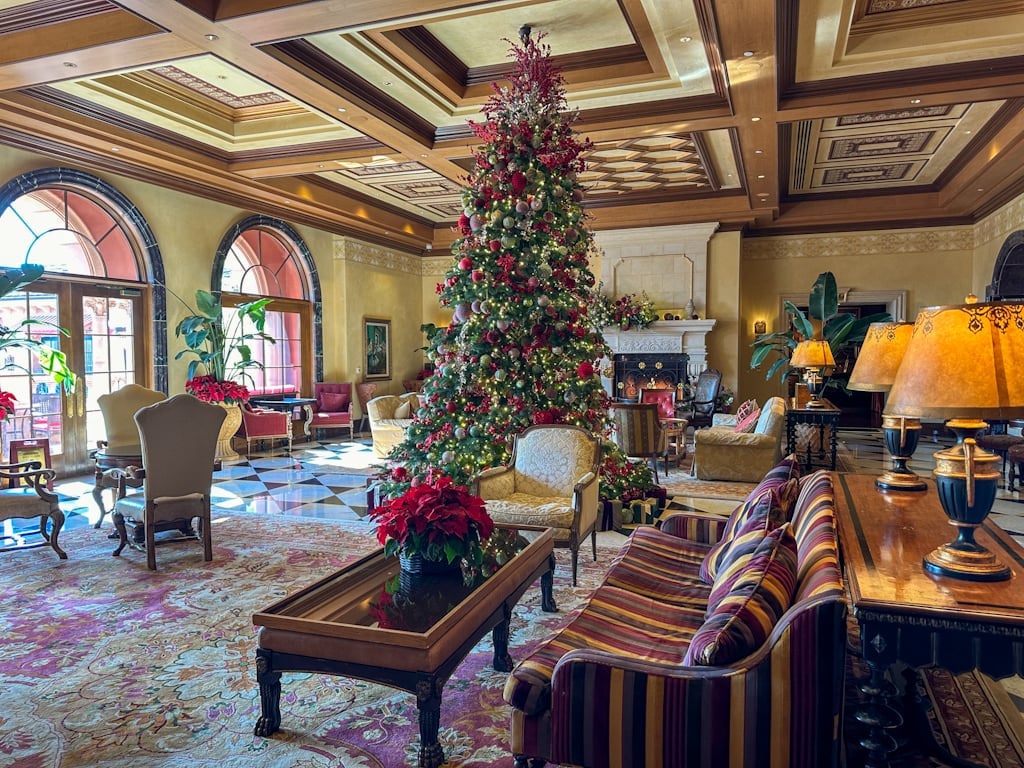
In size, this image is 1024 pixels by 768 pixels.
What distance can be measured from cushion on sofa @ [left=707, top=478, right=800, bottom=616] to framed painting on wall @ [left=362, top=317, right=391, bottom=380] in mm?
10003

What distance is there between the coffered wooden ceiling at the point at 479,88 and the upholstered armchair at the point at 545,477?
2.85 metres

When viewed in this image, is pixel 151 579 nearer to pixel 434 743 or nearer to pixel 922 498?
pixel 434 743

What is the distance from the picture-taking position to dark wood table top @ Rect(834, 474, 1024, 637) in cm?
162

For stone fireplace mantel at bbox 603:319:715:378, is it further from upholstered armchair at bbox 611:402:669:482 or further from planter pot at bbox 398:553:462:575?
planter pot at bbox 398:553:462:575

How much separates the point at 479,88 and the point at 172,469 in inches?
174

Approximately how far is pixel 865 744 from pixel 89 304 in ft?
27.9

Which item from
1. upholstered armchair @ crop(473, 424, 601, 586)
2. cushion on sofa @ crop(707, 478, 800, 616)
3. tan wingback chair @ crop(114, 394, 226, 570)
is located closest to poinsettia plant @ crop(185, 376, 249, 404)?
tan wingback chair @ crop(114, 394, 226, 570)

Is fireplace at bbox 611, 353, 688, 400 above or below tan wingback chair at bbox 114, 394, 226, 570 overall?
above

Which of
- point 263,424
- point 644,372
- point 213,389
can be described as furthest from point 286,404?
point 644,372

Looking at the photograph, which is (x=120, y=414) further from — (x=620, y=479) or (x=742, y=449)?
(x=742, y=449)

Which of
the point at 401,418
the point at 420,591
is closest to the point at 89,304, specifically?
the point at 401,418

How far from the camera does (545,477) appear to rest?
471 cm

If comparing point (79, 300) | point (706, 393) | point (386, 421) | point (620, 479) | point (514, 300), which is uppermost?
point (79, 300)

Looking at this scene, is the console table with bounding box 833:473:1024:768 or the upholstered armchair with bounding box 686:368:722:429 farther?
the upholstered armchair with bounding box 686:368:722:429
